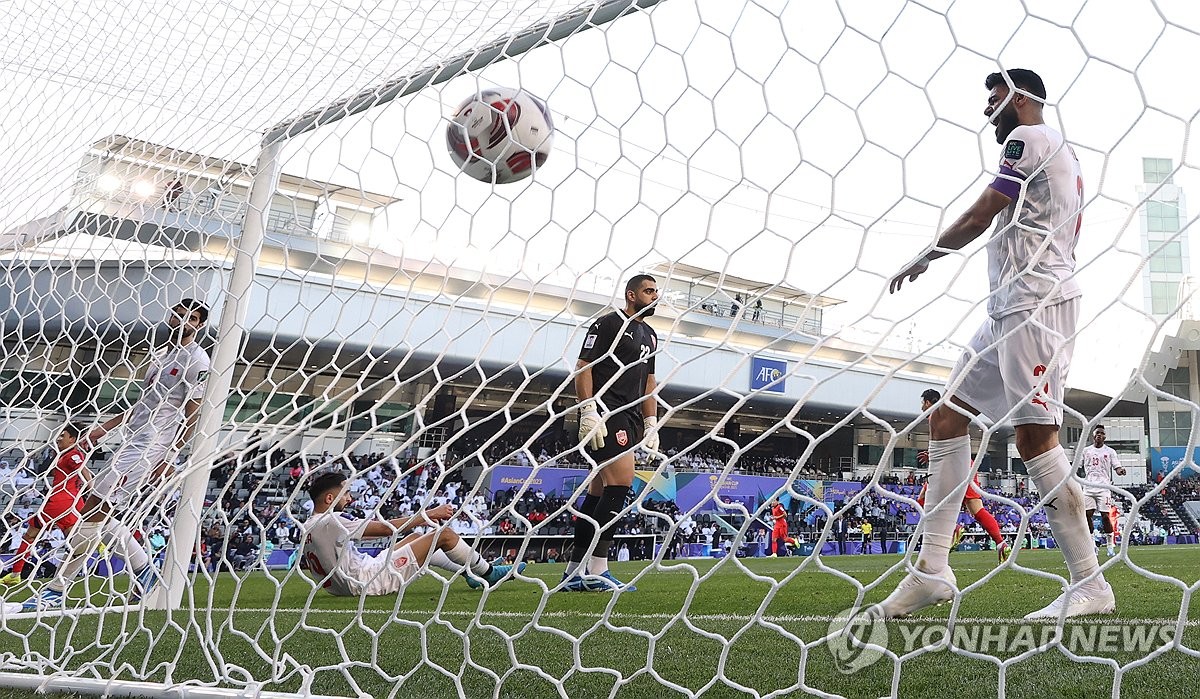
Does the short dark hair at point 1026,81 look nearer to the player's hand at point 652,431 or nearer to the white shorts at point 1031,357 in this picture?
the white shorts at point 1031,357

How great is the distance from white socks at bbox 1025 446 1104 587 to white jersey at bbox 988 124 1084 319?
320 millimetres

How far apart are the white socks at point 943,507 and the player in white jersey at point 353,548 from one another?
102cm

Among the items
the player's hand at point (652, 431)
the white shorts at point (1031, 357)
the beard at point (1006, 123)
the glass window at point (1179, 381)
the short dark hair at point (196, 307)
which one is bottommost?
the player's hand at point (652, 431)

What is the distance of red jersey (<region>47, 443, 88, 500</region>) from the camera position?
3.16m

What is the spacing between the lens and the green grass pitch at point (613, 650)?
4.28 ft

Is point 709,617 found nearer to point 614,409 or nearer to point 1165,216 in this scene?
point 614,409

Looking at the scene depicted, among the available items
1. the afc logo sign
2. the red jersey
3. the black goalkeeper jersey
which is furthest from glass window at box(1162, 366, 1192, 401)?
the red jersey

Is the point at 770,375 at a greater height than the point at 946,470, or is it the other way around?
the point at 770,375

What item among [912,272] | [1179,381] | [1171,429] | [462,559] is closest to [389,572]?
[462,559]

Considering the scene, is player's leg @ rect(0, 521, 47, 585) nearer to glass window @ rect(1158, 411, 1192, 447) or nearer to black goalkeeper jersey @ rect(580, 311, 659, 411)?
black goalkeeper jersey @ rect(580, 311, 659, 411)

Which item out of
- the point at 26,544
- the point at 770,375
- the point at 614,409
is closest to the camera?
the point at 614,409

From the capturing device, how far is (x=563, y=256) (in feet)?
6.83

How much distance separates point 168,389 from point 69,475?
113 centimetres

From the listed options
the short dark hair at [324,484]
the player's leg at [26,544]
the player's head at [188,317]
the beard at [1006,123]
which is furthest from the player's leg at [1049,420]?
the player's leg at [26,544]
